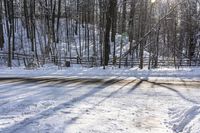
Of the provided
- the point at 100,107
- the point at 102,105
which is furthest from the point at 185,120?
the point at 102,105

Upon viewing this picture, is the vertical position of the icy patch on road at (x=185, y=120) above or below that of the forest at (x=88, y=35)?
below

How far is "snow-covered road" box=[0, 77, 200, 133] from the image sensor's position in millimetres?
8336

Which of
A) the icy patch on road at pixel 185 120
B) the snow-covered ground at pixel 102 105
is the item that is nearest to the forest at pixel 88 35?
the snow-covered ground at pixel 102 105

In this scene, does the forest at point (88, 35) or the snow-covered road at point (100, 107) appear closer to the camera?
the snow-covered road at point (100, 107)

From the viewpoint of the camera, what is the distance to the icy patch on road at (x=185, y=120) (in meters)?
7.81

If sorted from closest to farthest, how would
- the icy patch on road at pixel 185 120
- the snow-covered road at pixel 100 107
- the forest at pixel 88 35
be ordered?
1. the icy patch on road at pixel 185 120
2. the snow-covered road at pixel 100 107
3. the forest at pixel 88 35

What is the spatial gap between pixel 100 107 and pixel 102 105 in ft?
0.95

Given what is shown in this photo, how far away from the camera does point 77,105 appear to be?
34.6 ft

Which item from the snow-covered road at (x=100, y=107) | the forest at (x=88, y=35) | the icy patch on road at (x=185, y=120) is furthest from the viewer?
the forest at (x=88, y=35)

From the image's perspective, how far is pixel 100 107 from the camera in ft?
34.0

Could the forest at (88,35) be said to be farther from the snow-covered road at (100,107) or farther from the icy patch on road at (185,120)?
the icy patch on road at (185,120)

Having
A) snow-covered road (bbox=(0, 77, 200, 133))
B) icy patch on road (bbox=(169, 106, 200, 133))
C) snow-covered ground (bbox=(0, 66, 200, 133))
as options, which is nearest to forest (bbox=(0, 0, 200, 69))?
snow-covered ground (bbox=(0, 66, 200, 133))

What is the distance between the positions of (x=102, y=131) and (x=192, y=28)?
38.0m

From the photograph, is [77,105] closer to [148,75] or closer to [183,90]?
[183,90]
